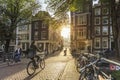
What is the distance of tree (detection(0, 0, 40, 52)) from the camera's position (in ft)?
153

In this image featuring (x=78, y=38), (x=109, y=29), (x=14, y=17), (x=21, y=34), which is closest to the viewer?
(x=14, y=17)

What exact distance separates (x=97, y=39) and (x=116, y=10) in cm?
5182

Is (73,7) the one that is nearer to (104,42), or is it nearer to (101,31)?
(104,42)

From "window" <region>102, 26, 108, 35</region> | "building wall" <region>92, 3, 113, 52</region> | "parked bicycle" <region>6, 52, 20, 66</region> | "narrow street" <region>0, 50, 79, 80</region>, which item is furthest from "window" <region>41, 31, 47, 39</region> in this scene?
"narrow street" <region>0, 50, 79, 80</region>

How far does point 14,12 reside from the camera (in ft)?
157

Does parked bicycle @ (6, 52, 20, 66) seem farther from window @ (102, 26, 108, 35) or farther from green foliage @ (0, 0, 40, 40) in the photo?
window @ (102, 26, 108, 35)

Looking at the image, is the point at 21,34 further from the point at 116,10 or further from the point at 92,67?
the point at 92,67

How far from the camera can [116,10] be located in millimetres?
19141

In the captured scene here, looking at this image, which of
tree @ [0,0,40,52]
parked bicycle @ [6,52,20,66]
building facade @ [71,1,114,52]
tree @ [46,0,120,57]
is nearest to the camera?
tree @ [46,0,120,57]

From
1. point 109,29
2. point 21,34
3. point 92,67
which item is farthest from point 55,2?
point 21,34

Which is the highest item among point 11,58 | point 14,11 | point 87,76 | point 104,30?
point 14,11

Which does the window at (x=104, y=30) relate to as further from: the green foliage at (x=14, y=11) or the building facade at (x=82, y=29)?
the green foliage at (x=14, y=11)

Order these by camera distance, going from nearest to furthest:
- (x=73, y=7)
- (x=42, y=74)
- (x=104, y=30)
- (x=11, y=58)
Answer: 1. (x=42, y=74)
2. (x=73, y=7)
3. (x=11, y=58)
4. (x=104, y=30)

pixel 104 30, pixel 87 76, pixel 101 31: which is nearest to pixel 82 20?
pixel 101 31
